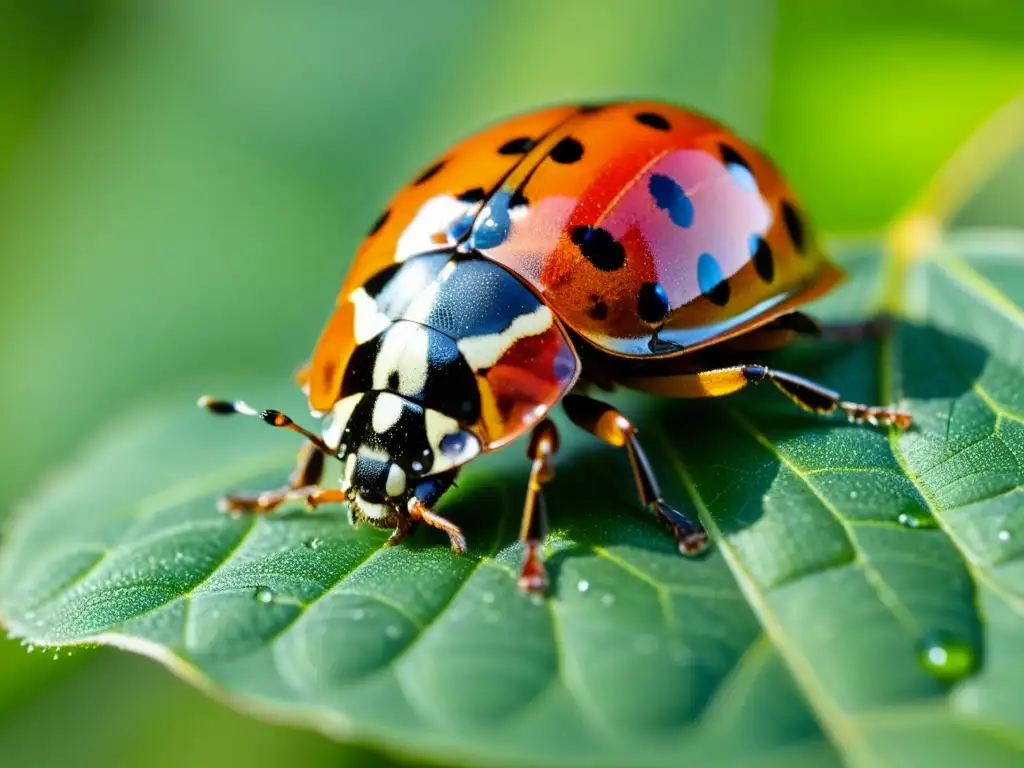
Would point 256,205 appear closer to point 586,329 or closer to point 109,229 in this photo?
point 109,229

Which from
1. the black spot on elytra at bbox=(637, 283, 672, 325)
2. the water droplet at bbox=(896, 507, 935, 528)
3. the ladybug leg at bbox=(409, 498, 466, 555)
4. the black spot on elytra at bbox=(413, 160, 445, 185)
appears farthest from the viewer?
the black spot on elytra at bbox=(413, 160, 445, 185)

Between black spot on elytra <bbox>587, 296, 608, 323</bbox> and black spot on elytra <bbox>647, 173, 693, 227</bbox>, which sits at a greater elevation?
black spot on elytra <bbox>647, 173, 693, 227</bbox>

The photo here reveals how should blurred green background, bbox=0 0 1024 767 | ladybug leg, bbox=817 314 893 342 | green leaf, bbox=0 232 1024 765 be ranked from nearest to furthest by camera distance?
green leaf, bbox=0 232 1024 765
ladybug leg, bbox=817 314 893 342
blurred green background, bbox=0 0 1024 767

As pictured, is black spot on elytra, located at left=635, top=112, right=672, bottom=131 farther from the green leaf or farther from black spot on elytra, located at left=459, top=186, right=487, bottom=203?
the green leaf

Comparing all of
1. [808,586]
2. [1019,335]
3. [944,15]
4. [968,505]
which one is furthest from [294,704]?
[944,15]

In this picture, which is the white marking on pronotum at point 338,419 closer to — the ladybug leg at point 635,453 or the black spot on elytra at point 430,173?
the ladybug leg at point 635,453

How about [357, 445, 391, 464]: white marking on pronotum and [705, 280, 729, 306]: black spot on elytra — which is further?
[705, 280, 729, 306]: black spot on elytra

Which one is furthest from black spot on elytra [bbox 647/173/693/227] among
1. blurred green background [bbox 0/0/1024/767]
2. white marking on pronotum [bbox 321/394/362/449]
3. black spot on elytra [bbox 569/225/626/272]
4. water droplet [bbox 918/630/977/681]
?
blurred green background [bbox 0/0/1024/767]
